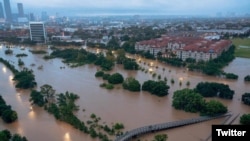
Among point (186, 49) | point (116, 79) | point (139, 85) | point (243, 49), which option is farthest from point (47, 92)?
point (243, 49)

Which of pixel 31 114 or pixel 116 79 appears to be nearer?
pixel 31 114

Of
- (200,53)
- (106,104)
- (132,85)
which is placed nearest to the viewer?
(106,104)

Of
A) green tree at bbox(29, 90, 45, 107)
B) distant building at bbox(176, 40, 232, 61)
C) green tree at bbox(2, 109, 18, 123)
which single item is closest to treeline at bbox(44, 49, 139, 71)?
distant building at bbox(176, 40, 232, 61)

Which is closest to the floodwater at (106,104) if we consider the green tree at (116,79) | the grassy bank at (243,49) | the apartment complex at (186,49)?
the green tree at (116,79)

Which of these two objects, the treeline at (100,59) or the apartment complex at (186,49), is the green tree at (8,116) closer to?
the treeline at (100,59)

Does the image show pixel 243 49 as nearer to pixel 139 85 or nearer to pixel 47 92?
pixel 139 85

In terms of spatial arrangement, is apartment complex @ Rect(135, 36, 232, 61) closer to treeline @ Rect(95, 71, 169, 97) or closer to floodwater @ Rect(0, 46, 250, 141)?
floodwater @ Rect(0, 46, 250, 141)

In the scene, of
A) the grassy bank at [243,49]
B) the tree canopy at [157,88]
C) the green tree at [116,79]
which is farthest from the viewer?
the grassy bank at [243,49]

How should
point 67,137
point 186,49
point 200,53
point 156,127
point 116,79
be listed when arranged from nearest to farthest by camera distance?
1. point 67,137
2. point 156,127
3. point 116,79
4. point 200,53
5. point 186,49

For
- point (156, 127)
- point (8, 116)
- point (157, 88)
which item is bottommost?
point (156, 127)
